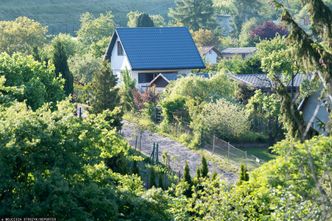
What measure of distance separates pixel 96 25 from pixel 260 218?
198 ft

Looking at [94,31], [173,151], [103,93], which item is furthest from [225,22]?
[173,151]

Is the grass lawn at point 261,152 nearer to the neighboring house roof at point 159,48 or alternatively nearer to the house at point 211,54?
the neighboring house roof at point 159,48

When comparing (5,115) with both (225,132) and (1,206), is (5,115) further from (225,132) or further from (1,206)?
(225,132)

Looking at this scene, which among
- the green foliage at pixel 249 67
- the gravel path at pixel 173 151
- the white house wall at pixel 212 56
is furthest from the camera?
the white house wall at pixel 212 56

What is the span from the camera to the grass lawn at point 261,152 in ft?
106

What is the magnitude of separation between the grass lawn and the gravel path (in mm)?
2344

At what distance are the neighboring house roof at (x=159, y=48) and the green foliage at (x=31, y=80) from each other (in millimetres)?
17838

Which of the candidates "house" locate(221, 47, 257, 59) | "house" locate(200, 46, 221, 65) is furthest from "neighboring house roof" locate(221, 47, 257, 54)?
"house" locate(200, 46, 221, 65)

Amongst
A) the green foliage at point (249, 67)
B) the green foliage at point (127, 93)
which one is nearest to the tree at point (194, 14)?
the green foliage at point (249, 67)

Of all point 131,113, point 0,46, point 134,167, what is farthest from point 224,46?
point 134,167

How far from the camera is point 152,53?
51.0 metres

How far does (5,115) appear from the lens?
1631 centimetres

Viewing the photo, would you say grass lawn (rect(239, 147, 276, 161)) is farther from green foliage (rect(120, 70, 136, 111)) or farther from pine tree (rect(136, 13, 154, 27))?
pine tree (rect(136, 13, 154, 27))

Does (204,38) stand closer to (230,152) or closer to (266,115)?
(266,115)
